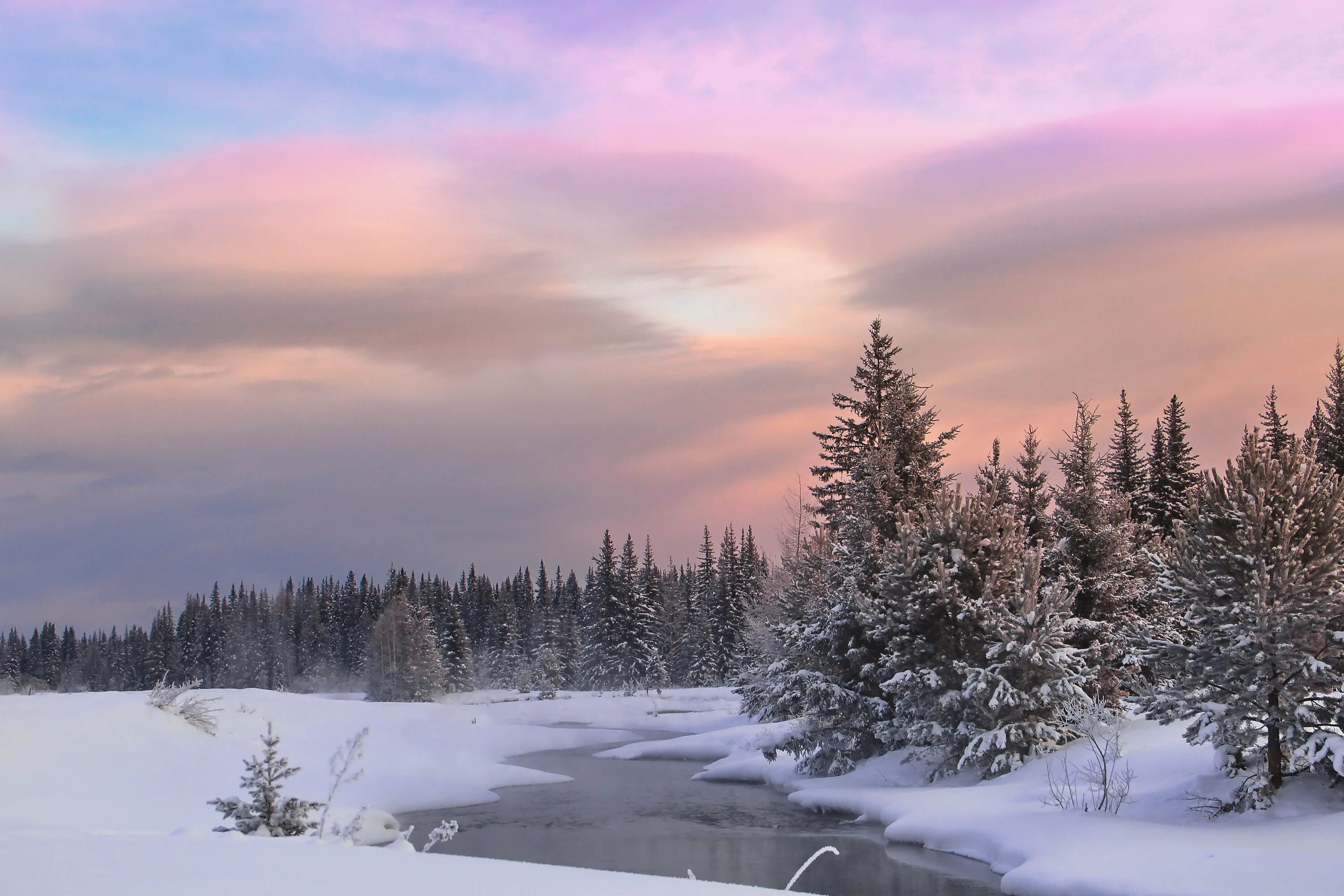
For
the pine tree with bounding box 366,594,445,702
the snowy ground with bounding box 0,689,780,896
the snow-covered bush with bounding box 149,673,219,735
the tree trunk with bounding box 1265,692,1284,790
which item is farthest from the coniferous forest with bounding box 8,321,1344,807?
the pine tree with bounding box 366,594,445,702

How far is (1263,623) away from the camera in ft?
59.0

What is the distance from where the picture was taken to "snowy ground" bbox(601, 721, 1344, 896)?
15.2 metres

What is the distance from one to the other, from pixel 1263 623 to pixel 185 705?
25688mm

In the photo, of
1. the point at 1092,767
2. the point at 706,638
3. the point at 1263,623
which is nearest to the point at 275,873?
the point at 1263,623

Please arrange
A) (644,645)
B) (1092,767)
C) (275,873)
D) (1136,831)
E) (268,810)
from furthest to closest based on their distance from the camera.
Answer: (644,645), (1092,767), (1136,831), (268,810), (275,873)

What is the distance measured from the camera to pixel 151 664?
10988cm

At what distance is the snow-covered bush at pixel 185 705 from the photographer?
2709 centimetres

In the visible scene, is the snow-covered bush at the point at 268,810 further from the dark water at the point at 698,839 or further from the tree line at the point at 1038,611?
the tree line at the point at 1038,611

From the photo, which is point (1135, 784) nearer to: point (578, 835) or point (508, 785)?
point (578, 835)

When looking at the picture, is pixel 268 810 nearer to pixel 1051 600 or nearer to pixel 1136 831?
pixel 1136 831

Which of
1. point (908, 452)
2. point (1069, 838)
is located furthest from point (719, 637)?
point (1069, 838)

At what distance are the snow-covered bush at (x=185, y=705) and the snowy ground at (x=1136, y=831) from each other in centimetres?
1671

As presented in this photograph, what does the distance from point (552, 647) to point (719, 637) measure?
1501 centimetres

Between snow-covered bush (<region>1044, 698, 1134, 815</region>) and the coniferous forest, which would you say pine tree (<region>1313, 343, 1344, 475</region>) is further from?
snow-covered bush (<region>1044, 698, 1134, 815</region>)
